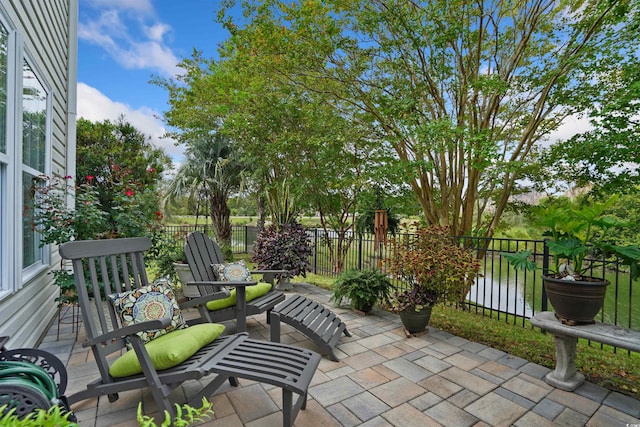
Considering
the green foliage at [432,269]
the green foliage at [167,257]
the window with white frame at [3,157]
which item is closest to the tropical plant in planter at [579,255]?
the green foliage at [432,269]

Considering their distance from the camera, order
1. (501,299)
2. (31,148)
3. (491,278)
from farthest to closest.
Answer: (501,299) < (491,278) < (31,148)

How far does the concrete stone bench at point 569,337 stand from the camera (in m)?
2.18

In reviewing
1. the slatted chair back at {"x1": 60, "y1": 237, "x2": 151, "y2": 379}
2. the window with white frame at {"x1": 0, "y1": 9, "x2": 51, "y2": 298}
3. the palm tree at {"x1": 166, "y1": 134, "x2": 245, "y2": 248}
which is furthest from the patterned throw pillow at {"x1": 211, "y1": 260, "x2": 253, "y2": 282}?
the palm tree at {"x1": 166, "y1": 134, "x2": 245, "y2": 248}

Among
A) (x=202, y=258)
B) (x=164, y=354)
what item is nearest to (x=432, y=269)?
(x=202, y=258)

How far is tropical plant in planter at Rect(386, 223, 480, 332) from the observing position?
3.25 meters

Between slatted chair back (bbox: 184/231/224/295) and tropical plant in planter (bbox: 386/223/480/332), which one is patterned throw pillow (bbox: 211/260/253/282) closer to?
slatted chair back (bbox: 184/231/224/295)

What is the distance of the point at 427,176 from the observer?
6203 millimetres

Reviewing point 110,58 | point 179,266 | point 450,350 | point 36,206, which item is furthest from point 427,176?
point 110,58

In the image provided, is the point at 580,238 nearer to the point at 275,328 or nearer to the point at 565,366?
the point at 565,366

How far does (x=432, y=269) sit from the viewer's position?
329cm

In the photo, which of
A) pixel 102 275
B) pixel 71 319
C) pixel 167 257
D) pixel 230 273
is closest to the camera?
pixel 102 275

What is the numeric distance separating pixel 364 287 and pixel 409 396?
1823 millimetres

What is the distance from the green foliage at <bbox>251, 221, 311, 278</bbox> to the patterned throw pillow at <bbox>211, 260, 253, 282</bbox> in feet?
6.34

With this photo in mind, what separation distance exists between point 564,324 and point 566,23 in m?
4.89
